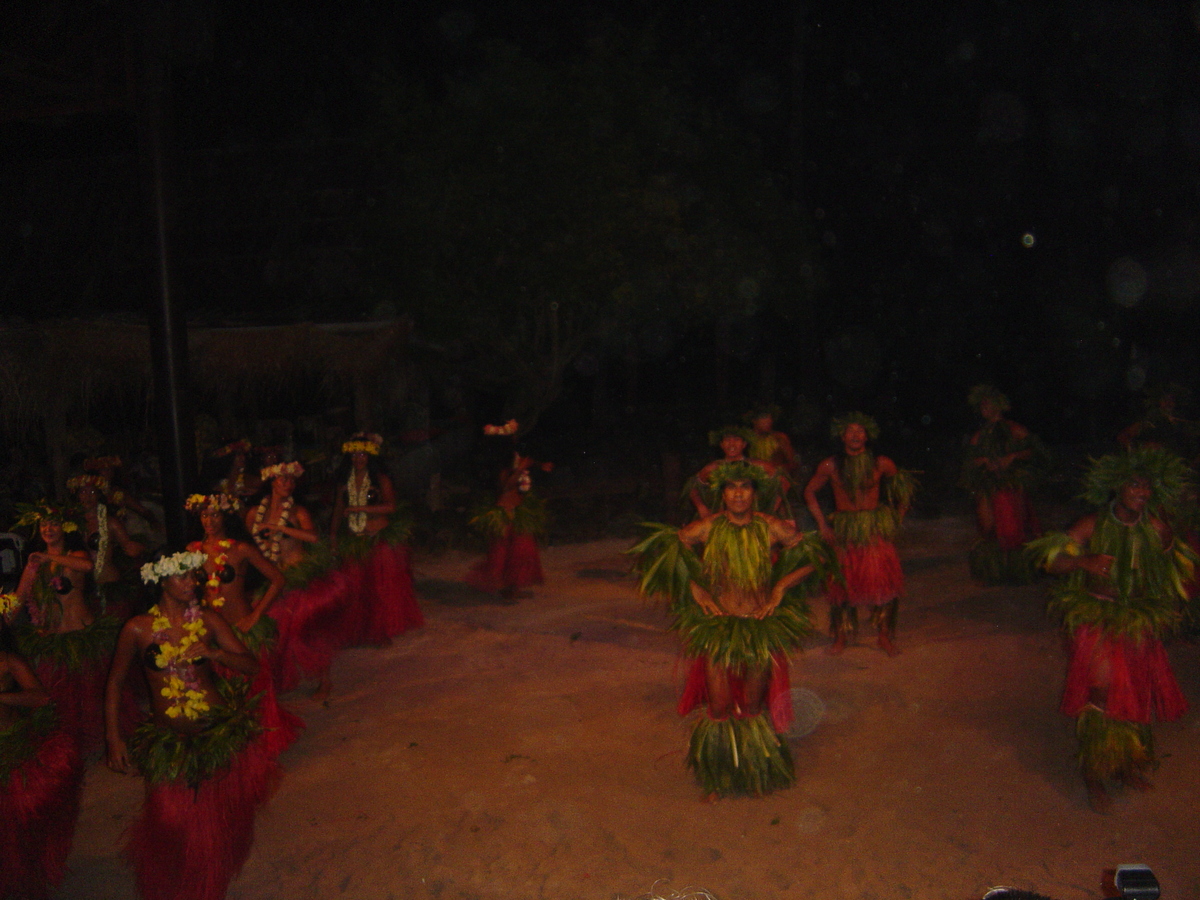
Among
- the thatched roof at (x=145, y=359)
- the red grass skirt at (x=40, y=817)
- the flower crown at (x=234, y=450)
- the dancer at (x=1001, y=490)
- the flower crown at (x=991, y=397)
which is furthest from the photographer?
the thatched roof at (x=145, y=359)

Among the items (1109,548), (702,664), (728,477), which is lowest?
(702,664)

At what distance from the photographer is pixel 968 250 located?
18.3 m

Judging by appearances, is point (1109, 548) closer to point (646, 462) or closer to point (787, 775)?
point (787, 775)

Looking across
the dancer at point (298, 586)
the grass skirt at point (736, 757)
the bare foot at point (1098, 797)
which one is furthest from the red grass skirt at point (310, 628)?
the bare foot at point (1098, 797)

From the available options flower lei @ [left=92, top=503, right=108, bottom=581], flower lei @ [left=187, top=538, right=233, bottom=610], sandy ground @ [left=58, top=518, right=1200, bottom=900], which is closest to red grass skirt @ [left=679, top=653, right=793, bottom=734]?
sandy ground @ [left=58, top=518, right=1200, bottom=900]

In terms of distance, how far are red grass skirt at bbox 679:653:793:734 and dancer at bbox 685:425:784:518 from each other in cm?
84

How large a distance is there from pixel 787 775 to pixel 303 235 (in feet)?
36.7

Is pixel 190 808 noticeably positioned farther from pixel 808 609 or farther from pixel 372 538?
pixel 372 538

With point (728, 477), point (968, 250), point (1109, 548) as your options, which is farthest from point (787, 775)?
point (968, 250)

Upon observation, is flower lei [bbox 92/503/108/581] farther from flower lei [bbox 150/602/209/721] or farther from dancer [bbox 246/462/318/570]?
flower lei [bbox 150/602/209/721]

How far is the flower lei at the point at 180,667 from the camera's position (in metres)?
3.79

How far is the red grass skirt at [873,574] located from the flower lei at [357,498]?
343 cm

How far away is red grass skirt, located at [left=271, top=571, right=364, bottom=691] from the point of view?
242 inches

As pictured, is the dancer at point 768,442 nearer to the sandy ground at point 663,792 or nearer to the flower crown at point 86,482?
the sandy ground at point 663,792
